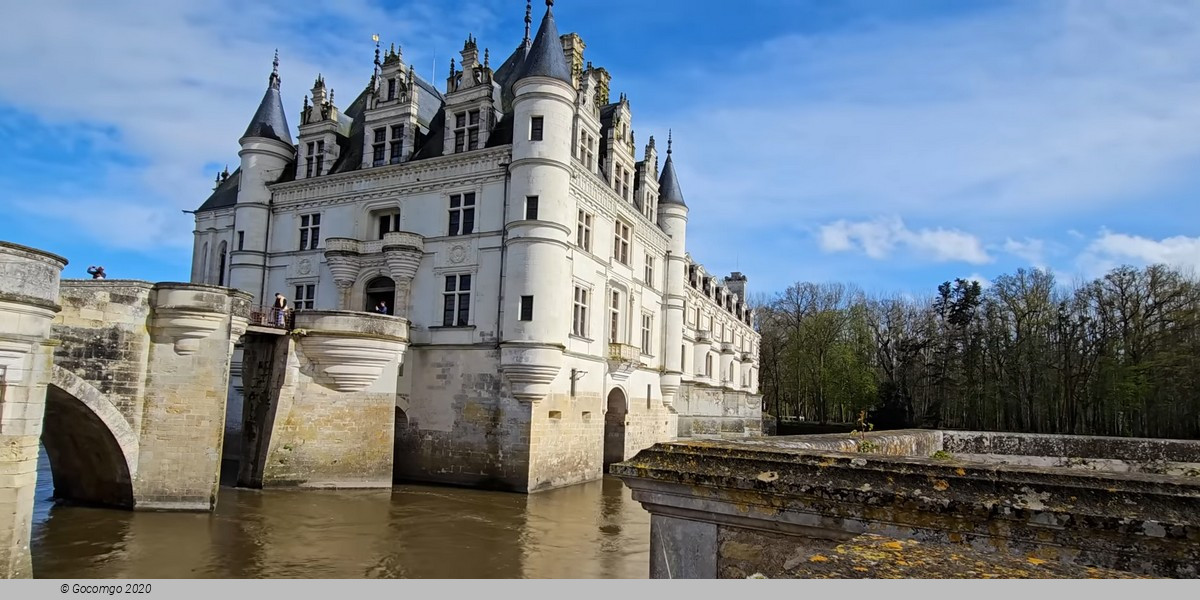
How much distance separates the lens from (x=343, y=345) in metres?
21.1

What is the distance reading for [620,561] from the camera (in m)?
14.5

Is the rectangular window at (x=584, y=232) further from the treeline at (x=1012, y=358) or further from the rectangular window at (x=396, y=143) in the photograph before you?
the treeline at (x=1012, y=358)

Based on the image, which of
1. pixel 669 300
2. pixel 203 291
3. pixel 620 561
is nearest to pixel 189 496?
pixel 203 291

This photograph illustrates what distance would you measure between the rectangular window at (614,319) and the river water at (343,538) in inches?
316

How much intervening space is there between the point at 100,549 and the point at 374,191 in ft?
49.5

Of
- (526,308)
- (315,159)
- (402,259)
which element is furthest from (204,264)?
(526,308)

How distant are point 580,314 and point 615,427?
5.91 metres

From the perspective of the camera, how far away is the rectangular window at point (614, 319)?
27.1 meters

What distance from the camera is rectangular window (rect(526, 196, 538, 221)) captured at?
74.7 ft

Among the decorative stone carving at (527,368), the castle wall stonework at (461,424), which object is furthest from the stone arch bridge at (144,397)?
the decorative stone carving at (527,368)

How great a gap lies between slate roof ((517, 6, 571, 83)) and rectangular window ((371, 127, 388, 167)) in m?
6.09

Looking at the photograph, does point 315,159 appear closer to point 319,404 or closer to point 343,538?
point 319,404

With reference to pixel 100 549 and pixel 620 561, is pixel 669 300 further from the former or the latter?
pixel 100 549

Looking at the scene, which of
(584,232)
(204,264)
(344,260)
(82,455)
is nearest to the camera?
(82,455)
